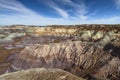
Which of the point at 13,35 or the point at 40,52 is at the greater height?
the point at 40,52

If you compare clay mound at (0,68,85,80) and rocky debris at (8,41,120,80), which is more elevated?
clay mound at (0,68,85,80)

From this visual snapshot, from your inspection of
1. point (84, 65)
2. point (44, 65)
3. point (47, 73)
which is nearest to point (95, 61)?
point (84, 65)

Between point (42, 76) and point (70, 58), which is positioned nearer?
point (42, 76)

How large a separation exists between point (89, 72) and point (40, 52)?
7.46 m

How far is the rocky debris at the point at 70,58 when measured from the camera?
64.3 ft

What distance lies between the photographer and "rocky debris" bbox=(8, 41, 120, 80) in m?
19.6

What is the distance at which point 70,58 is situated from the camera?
877 inches

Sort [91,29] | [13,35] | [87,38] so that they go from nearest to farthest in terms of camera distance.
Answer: [87,38] → [91,29] → [13,35]

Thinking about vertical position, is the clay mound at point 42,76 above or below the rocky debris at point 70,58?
above

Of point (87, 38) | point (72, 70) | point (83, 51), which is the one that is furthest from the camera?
point (87, 38)

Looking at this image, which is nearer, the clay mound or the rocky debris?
the clay mound

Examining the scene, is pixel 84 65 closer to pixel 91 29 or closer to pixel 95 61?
pixel 95 61

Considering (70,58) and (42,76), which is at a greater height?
(42,76)

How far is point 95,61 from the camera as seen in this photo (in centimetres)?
2038
